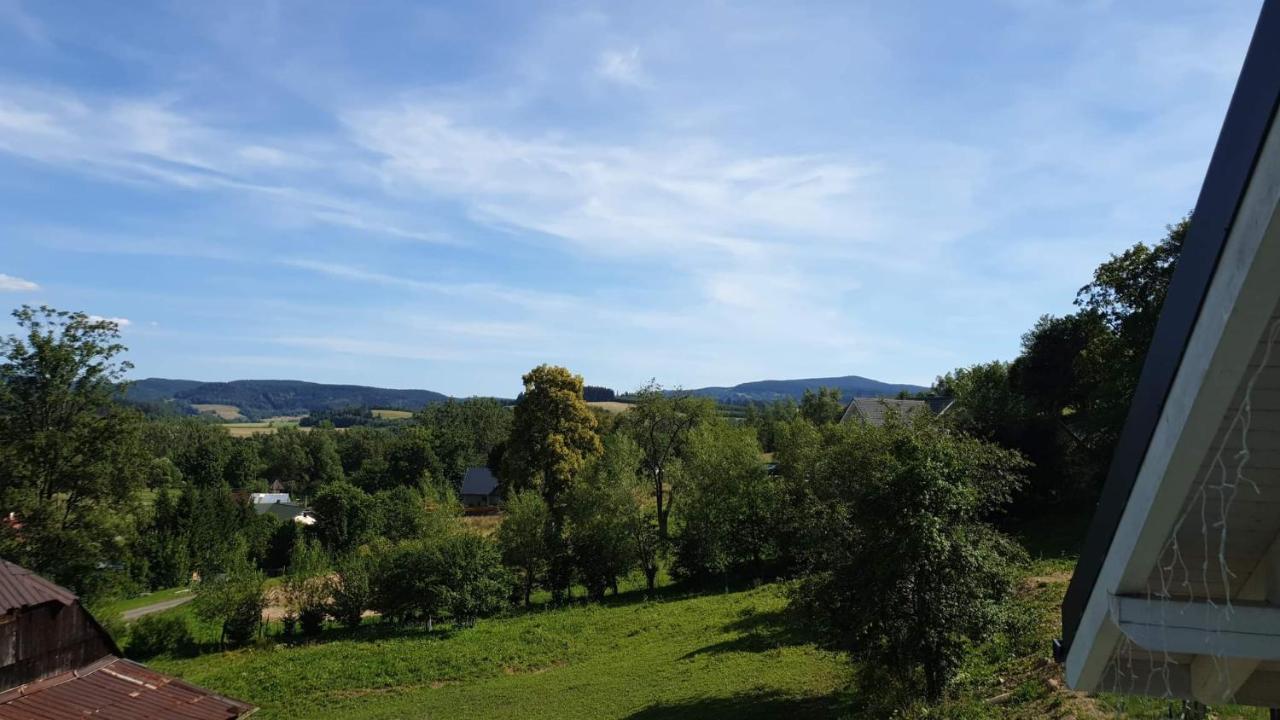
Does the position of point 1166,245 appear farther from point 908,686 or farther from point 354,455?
point 354,455

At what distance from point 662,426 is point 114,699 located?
2547 centimetres

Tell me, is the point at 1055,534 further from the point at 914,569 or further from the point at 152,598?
the point at 152,598

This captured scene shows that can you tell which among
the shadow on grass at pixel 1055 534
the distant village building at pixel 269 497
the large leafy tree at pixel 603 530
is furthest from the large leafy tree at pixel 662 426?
the distant village building at pixel 269 497

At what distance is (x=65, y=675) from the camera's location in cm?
1620

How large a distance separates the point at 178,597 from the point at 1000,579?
4994 centimetres

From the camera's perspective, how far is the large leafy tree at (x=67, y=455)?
22.8 metres

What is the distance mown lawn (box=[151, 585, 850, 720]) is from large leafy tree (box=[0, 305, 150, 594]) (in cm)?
595

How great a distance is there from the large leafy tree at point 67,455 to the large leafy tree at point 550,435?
18.8m

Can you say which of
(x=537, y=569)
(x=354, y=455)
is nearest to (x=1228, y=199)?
(x=537, y=569)

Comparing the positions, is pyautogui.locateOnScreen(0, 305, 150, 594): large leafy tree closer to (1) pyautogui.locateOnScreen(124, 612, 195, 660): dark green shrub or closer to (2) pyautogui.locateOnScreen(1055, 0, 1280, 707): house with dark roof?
(1) pyautogui.locateOnScreen(124, 612, 195, 660): dark green shrub

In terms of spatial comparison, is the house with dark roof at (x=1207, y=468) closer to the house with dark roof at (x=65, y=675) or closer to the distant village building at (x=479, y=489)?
the house with dark roof at (x=65, y=675)

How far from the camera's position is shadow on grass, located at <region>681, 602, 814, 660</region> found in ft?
66.1

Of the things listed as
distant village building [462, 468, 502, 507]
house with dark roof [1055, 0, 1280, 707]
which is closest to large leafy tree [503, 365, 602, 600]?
distant village building [462, 468, 502, 507]

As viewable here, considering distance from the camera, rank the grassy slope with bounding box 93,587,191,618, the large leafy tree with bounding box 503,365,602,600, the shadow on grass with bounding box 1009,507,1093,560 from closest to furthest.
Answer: the shadow on grass with bounding box 1009,507,1093,560
the large leafy tree with bounding box 503,365,602,600
the grassy slope with bounding box 93,587,191,618
